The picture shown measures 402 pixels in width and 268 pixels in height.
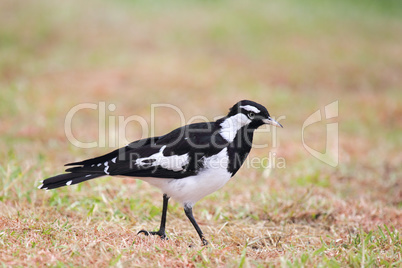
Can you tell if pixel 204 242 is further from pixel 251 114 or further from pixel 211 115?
pixel 211 115

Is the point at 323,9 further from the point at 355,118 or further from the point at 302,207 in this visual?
the point at 302,207

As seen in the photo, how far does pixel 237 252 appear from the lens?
11.6 ft

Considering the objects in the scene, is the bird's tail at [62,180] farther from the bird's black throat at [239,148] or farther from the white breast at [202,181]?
the bird's black throat at [239,148]

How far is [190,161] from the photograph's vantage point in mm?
3887

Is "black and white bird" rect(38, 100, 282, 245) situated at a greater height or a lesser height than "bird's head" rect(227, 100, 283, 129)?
lesser

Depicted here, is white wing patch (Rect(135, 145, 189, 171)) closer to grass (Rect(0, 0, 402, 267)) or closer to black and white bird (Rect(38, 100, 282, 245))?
black and white bird (Rect(38, 100, 282, 245))

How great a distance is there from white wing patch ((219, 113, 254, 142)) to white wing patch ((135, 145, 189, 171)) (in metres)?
0.37

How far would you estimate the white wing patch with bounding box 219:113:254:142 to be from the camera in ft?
13.0

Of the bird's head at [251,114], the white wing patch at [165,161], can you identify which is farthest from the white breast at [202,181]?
the bird's head at [251,114]

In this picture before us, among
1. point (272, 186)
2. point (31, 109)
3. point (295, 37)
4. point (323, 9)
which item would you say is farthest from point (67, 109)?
point (323, 9)

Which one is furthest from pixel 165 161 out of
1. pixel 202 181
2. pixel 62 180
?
pixel 62 180

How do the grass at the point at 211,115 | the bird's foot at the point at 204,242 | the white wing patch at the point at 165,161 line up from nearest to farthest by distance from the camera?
the grass at the point at 211,115 < the bird's foot at the point at 204,242 < the white wing patch at the point at 165,161

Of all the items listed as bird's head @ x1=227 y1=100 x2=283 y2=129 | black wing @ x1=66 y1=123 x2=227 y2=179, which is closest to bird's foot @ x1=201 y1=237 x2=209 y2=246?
black wing @ x1=66 y1=123 x2=227 y2=179

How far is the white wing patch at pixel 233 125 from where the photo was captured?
3969 millimetres
